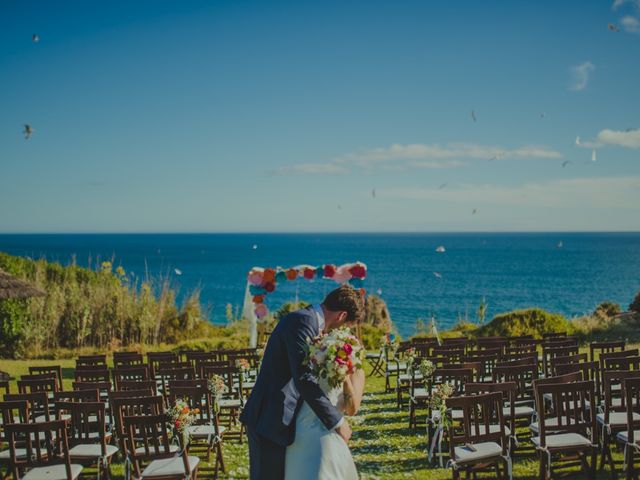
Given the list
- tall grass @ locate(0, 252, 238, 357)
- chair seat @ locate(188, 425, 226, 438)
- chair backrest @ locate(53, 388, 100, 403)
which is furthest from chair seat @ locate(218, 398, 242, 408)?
tall grass @ locate(0, 252, 238, 357)

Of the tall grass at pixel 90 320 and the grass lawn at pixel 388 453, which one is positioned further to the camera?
the tall grass at pixel 90 320

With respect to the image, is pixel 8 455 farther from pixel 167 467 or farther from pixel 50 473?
pixel 167 467

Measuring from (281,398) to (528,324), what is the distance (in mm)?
14671

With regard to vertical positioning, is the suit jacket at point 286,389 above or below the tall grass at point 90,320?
above

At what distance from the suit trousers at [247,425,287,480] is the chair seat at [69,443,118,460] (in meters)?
2.94

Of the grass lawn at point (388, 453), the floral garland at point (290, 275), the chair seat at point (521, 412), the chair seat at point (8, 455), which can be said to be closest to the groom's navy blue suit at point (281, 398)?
the grass lawn at point (388, 453)

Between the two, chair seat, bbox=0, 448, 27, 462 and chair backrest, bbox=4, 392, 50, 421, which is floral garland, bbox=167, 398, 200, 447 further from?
chair backrest, bbox=4, 392, 50, 421

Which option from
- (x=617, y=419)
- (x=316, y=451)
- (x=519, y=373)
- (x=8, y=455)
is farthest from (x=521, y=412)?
(x=8, y=455)

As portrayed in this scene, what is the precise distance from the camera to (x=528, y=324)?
662 inches

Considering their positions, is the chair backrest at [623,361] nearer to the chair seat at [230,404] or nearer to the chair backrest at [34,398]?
the chair seat at [230,404]

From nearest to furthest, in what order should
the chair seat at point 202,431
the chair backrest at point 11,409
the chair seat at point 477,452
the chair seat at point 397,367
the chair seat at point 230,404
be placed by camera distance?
the chair seat at point 477,452
the chair backrest at point 11,409
the chair seat at point 202,431
the chair seat at point 230,404
the chair seat at point 397,367

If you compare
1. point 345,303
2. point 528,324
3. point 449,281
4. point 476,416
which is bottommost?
point 449,281

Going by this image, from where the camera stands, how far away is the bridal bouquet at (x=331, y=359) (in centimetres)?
366

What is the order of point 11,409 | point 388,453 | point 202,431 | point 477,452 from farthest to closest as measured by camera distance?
point 388,453, point 202,431, point 11,409, point 477,452
